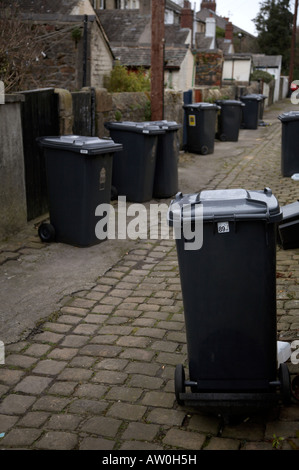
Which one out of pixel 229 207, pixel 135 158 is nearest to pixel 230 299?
pixel 229 207

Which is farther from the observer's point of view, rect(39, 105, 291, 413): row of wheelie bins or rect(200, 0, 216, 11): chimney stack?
rect(200, 0, 216, 11): chimney stack

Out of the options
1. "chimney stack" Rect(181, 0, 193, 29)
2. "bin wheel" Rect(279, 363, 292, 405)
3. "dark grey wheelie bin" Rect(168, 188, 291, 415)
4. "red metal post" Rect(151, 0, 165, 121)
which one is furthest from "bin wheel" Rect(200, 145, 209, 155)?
"chimney stack" Rect(181, 0, 193, 29)

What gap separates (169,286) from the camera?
6293mm

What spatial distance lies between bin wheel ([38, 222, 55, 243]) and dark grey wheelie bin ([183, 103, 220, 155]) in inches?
324

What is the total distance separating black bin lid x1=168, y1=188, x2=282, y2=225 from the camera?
11.7 feet

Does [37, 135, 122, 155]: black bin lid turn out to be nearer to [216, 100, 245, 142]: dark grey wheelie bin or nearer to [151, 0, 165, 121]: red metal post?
[151, 0, 165, 121]: red metal post

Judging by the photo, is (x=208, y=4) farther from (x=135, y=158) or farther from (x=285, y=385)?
(x=285, y=385)

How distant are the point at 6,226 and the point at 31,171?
1.04 meters

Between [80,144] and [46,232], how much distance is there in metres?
1.25

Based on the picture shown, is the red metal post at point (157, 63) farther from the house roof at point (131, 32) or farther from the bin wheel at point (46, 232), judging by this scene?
the house roof at point (131, 32)

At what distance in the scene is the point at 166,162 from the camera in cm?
1007

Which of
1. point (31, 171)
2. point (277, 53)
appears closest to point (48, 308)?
point (31, 171)

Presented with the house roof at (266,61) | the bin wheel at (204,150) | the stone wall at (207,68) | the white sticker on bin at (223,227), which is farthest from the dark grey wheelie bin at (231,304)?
the house roof at (266,61)
